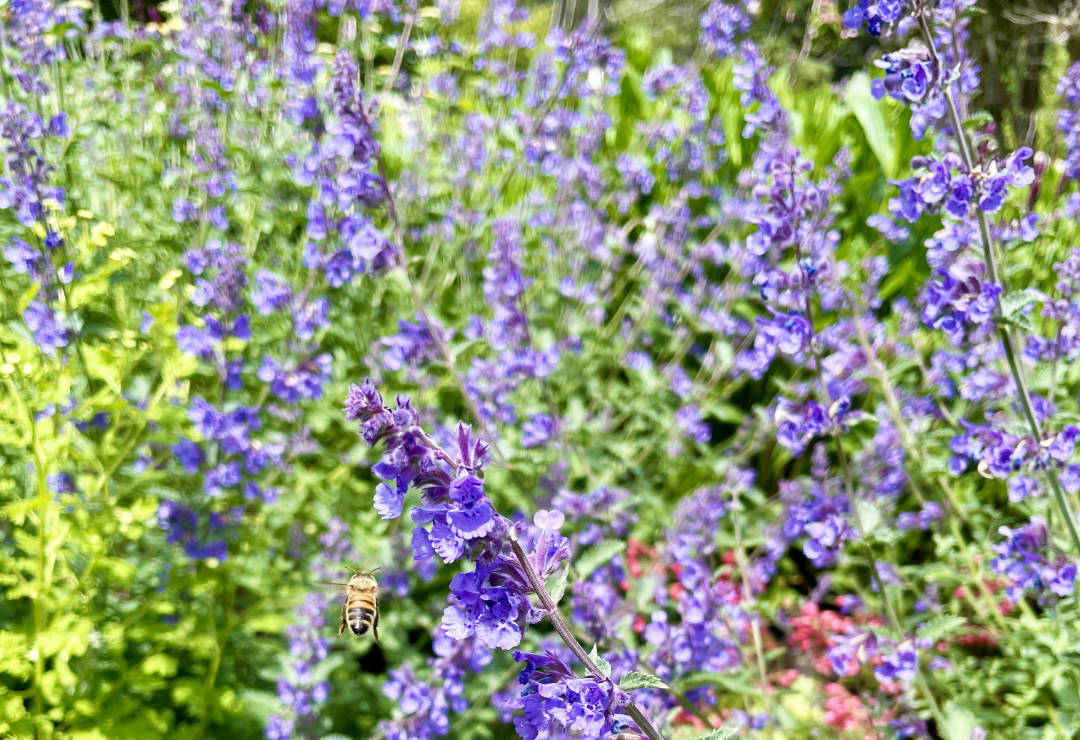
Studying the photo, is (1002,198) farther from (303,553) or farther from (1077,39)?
(1077,39)

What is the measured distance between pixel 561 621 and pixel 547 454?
217 cm

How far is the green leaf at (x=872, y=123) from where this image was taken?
527cm

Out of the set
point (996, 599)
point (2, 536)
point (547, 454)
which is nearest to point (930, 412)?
point (996, 599)

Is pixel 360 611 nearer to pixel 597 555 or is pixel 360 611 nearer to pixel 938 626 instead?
pixel 597 555

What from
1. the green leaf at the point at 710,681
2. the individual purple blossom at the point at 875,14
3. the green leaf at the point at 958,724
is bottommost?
the green leaf at the point at 710,681

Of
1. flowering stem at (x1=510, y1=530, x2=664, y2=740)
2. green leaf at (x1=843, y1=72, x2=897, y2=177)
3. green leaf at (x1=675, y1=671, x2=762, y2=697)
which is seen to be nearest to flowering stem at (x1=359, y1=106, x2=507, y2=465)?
green leaf at (x1=675, y1=671, x2=762, y2=697)

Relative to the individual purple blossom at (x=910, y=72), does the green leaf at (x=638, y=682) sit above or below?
below

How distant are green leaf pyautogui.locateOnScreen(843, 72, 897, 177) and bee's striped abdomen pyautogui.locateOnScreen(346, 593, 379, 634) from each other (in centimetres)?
440

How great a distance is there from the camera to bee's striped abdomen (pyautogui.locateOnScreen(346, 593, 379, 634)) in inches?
73.6

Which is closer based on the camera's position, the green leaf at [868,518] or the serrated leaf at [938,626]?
the serrated leaf at [938,626]

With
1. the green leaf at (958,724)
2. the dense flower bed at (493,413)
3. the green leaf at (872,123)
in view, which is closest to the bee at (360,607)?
the dense flower bed at (493,413)

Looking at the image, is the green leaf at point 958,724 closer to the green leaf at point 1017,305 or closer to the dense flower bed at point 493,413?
the dense flower bed at point 493,413

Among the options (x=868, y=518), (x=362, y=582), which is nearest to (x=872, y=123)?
(x=868, y=518)

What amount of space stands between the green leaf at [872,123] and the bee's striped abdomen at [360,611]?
14.4ft
